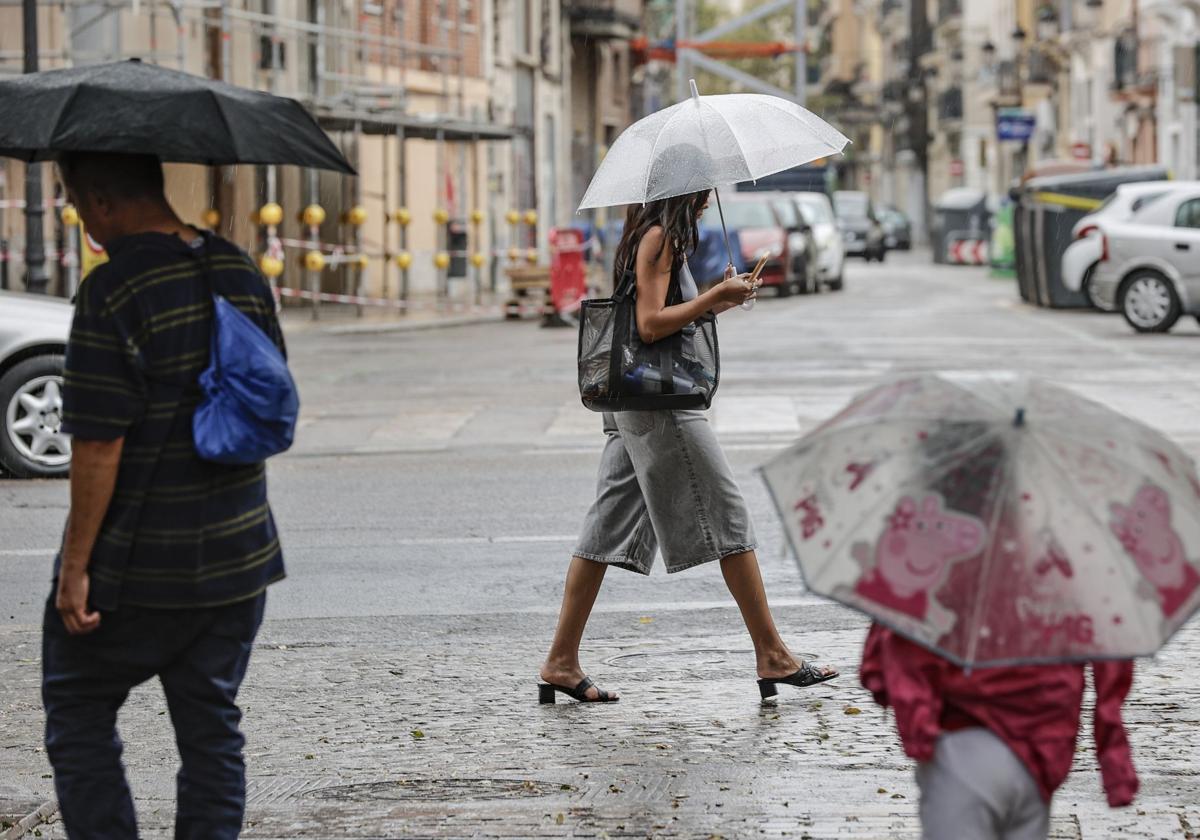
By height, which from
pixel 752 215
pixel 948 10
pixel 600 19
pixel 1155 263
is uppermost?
pixel 948 10

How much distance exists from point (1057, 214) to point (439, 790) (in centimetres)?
2528

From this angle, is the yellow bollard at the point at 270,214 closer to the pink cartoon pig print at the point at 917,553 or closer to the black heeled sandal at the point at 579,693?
the black heeled sandal at the point at 579,693

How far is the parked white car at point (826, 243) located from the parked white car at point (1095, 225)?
9708 millimetres

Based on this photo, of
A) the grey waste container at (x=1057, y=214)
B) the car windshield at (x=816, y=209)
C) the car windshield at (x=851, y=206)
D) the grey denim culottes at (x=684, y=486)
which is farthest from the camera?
the car windshield at (x=851, y=206)

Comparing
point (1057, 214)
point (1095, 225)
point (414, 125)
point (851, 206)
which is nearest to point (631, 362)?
point (1095, 225)

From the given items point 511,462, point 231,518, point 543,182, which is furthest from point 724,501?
point 543,182

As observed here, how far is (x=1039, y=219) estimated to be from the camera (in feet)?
98.9

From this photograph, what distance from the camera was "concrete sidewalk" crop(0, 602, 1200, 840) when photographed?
207 inches

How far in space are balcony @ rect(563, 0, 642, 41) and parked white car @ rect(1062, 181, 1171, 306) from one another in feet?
88.5

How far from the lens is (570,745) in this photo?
6.07 m

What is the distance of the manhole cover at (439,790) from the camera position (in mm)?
5504

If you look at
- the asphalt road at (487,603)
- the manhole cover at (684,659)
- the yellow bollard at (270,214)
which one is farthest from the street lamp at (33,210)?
the manhole cover at (684,659)

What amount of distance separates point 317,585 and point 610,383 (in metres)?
2.87

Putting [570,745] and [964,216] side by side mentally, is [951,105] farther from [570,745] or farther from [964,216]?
[570,745]
